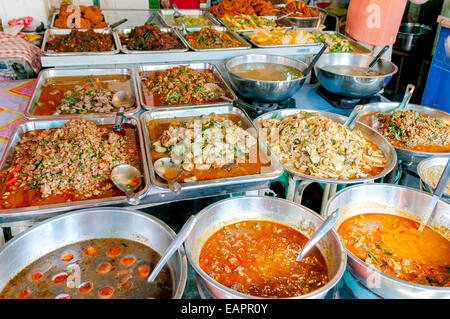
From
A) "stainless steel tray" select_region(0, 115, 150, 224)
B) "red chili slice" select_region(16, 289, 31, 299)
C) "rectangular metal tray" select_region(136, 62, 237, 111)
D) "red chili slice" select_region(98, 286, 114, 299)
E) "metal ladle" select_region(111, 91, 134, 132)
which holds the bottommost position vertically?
"red chili slice" select_region(98, 286, 114, 299)

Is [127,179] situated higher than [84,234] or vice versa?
[127,179]

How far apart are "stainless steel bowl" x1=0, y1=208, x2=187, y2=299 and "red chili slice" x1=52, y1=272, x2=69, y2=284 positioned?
14 centimetres

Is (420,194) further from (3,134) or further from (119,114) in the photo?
(3,134)

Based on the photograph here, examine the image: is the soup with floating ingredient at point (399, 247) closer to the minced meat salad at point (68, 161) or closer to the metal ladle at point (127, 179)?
the metal ladle at point (127, 179)

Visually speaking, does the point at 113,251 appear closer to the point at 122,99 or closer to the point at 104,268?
the point at 104,268

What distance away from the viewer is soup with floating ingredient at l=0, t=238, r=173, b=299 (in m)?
1.31

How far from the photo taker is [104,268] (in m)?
1.41

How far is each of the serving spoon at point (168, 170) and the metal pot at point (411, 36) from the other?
16.0 ft

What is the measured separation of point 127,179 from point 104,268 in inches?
18.7

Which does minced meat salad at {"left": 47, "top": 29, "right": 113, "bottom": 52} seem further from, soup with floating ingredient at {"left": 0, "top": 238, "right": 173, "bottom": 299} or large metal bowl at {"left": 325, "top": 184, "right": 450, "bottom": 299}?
large metal bowl at {"left": 325, "top": 184, "right": 450, "bottom": 299}

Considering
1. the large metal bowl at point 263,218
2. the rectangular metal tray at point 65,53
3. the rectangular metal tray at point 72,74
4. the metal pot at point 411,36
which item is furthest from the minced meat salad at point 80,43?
the metal pot at point 411,36

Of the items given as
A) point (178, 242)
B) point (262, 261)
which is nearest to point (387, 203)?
point (262, 261)

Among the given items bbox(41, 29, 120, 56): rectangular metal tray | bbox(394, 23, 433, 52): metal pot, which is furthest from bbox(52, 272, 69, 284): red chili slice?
bbox(394, 23, 433, 52): metal pot

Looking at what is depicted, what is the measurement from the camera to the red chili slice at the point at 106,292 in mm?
1304
